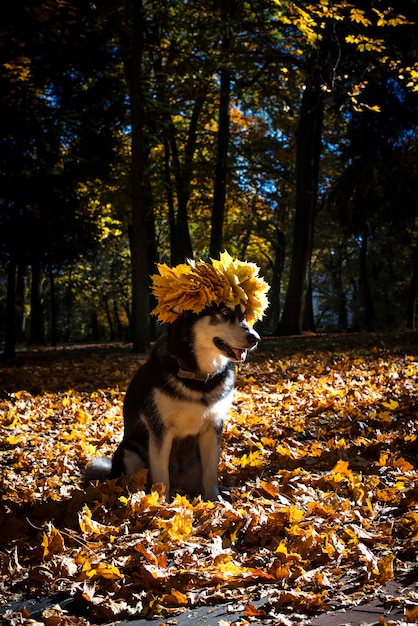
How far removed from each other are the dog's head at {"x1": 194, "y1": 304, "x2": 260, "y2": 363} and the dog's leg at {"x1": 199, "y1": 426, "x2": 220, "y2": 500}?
681mm

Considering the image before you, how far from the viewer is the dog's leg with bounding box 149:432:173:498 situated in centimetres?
442

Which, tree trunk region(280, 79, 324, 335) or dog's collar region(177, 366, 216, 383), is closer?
dog's collar region(177, 366, 216, 383)

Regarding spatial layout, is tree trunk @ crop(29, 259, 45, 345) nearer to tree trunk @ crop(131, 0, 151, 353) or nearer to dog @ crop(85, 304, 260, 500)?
tree trunk @ crop(131, 0, 151, 353)

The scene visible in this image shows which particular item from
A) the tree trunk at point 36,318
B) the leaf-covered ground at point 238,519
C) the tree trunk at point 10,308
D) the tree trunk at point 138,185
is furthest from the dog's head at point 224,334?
the tree trunk at point 36,318

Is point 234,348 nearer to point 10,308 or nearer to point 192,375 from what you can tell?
point 192,375

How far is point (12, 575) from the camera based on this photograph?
3205mm

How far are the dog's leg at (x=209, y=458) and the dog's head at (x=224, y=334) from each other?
0.68 metres

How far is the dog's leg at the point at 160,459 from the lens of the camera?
174 inches

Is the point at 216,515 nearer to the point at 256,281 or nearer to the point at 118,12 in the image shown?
the point at 256,281

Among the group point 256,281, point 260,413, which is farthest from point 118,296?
point 256,281

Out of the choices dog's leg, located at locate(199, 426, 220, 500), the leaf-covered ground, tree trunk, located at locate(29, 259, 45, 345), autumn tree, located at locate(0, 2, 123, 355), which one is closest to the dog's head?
dog's leg, located at locate(199, 426, 220, 500)

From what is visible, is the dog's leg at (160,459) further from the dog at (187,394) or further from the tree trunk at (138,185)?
the tree trunk at (138,185)

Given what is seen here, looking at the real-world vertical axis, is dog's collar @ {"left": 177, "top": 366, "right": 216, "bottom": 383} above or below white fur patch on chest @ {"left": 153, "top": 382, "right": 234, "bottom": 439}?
above

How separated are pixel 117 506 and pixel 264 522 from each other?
113cm
